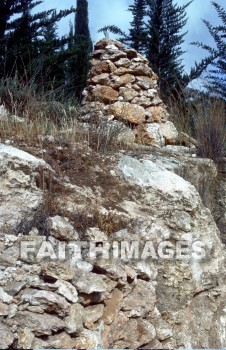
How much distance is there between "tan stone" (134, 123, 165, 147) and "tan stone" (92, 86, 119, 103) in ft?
1.54

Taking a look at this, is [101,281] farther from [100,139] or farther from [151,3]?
[151,3]

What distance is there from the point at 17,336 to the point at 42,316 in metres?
0.17

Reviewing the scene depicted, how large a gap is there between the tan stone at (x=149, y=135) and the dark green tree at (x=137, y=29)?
15.8ft

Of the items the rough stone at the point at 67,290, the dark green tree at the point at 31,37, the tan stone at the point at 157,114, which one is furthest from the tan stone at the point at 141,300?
the dark green tree at the point at 31,37

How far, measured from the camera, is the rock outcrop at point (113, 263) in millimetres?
2635

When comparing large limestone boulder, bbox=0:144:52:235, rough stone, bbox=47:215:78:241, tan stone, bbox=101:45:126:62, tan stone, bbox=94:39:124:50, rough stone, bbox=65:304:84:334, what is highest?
tan stone, bbox=94:39:124:50

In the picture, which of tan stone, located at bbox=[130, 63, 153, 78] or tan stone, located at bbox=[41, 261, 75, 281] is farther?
tan stone, located at bbox=[130, 63, 153, 78]

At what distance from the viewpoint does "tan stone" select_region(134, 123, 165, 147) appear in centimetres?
553

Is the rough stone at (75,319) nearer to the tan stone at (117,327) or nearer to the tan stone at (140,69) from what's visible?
the tan stone at (117,327)

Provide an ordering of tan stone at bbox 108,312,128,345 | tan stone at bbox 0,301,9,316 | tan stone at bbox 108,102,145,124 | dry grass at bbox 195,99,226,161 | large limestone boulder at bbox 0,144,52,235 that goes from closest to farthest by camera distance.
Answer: tan stone at bbox 0,301,9,316
tan stone at bbox 108,312,128,345
large limestone boulder at bbox 0,144,52,235
dry grass at bbox 195,99,226,161
tan stone at bbox 108,102,145,124

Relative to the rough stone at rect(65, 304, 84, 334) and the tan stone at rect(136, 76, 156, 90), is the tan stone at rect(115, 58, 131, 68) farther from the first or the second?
the rough stone at rect(65, 304, 84, 334)

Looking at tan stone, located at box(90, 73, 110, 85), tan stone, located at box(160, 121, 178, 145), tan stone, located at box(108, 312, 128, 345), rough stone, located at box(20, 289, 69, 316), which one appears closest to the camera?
rough stone, located at box(20, 289, 69, 316)

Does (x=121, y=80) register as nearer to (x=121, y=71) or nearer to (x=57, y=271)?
(x=121, y=71)

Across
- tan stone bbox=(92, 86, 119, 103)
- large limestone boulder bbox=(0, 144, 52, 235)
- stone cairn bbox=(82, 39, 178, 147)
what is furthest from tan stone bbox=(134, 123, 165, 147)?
large limestone boulder bbox=(0, 144, 52, 235)
